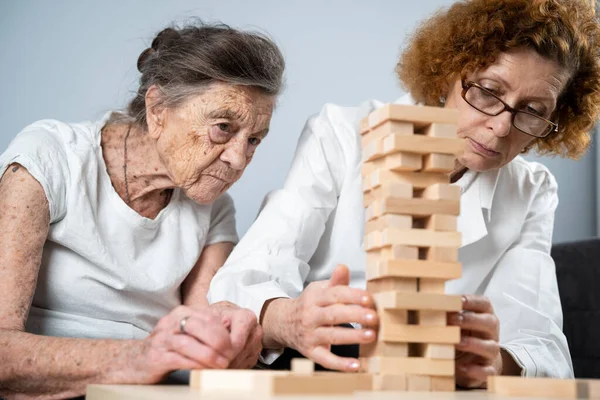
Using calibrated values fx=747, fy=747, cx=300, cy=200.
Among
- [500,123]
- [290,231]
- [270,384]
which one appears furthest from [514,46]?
[270,384]

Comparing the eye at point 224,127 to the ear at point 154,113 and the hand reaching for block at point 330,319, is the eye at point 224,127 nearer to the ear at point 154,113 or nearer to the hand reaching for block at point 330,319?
the ear at point 154,113

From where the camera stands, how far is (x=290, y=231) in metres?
2.10

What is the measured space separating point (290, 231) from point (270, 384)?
102 centimetres

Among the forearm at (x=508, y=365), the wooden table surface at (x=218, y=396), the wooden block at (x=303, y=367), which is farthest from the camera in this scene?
the forearm at (x=508, y=365)

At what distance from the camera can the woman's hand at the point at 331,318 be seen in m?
1.38

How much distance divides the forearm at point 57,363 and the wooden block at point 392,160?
1.94 ft

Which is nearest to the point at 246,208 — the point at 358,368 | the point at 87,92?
the point at 87,92

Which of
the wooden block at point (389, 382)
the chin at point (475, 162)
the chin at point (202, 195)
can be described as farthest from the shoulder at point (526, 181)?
the wooden block at point (389, 382)

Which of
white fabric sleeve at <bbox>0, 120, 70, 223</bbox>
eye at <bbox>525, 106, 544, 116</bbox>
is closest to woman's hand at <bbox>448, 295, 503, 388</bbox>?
eye at <bbox>525, 106, 544, 116</bbox>

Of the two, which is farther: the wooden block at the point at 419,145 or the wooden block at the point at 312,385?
the wooden block at the point at 419,145

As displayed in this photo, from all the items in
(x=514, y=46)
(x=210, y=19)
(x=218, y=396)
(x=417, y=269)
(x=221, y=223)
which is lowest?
(x=218, y=396)

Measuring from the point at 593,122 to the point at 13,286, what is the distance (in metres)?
1.86

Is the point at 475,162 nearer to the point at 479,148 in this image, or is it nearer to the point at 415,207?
the point at 479,148

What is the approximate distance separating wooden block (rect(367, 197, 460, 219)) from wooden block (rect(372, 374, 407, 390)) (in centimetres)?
29
